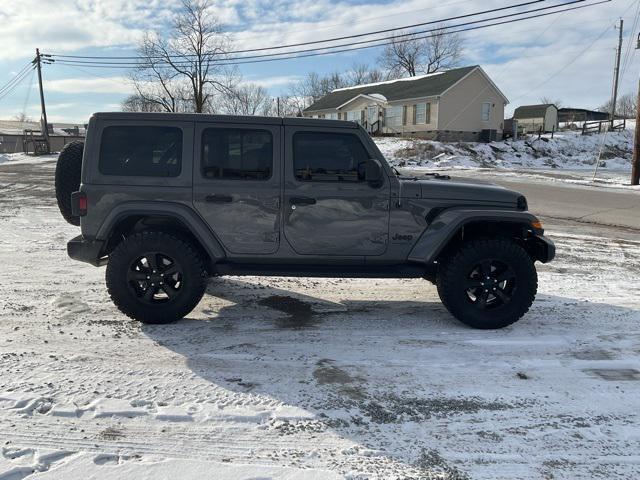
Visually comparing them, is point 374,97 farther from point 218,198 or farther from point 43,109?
point 218,198

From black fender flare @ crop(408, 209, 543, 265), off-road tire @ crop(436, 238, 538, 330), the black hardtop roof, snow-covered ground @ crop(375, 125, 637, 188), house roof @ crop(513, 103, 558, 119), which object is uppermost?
house roof @ crop(513, 103, 558, 119)

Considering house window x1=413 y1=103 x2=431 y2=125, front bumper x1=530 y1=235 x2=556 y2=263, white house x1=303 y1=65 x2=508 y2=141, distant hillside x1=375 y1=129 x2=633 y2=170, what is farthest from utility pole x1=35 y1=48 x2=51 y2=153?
front bumper x1=530 y1=235 x2=556 y2=263

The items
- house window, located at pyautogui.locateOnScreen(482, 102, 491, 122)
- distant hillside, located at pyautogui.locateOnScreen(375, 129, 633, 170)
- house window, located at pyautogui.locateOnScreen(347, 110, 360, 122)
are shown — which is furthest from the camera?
house window, located at pyautogui.locateOnScreen(347, 110, 360, 122)

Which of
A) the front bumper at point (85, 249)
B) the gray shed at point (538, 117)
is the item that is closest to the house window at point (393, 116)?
the gray shed at point (538, 117)

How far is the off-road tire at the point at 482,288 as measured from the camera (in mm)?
4773

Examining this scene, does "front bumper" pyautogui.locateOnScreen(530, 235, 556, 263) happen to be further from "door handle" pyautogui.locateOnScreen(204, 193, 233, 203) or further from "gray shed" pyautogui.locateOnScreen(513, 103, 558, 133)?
"gray shed" pyautogui.locateOnScreen(513, 103, 558, 133)

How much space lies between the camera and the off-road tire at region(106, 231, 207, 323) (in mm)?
4664

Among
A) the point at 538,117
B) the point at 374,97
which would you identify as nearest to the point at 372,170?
the point at 374,97

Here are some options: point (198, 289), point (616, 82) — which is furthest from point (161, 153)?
point (616, 82)

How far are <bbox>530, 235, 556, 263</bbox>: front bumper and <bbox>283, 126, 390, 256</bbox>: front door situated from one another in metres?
1.57

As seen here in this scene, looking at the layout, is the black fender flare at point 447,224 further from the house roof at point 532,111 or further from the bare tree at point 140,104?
the house roof at point 532,111

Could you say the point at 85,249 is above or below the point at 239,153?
below

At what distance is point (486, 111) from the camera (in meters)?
42.2

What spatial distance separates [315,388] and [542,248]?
289cm
